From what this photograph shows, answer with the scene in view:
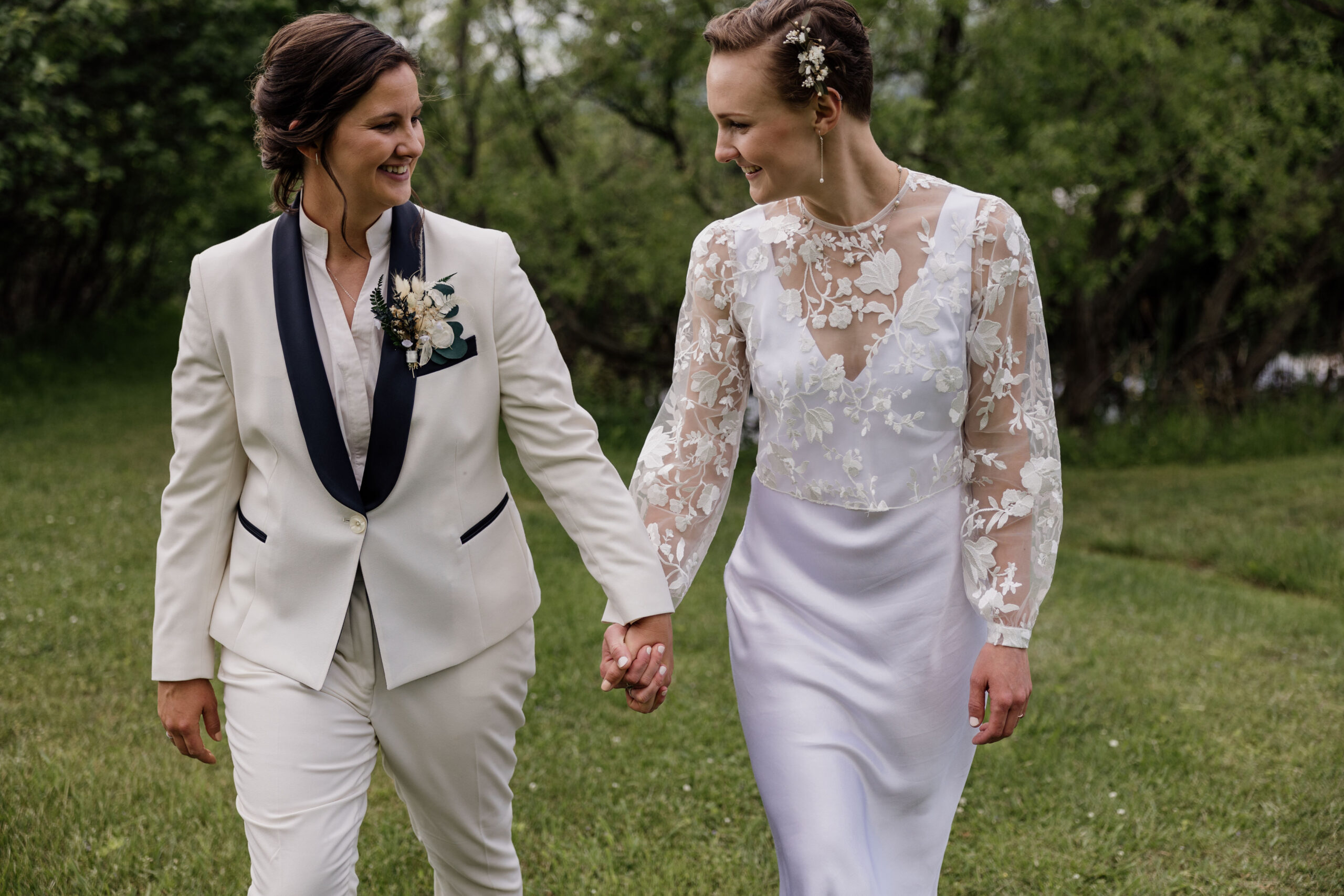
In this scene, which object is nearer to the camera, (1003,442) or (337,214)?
(337,214)

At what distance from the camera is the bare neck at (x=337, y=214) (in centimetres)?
267

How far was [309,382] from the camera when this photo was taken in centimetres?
256

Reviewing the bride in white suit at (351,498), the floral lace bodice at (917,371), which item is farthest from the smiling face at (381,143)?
the floral lace bodice at (917,371)

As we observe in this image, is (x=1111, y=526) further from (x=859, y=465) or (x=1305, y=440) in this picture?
(x=859, y=465)

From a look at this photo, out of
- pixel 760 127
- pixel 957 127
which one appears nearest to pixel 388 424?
pixel 760 127

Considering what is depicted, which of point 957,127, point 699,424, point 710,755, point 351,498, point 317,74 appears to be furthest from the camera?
point 957,127

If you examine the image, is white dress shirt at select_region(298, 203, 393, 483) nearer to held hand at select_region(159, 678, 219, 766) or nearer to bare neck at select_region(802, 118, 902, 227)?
held hand at select_region(159, 678, 219, 766)

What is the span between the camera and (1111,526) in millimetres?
10422

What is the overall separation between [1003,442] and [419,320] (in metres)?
1.36

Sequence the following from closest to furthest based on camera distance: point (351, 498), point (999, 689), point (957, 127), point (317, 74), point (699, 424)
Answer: point (317, 74)
point (351, 498)
point (999, 689)
point (699, 424)
point (957, 127)

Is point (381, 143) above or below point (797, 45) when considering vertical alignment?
below

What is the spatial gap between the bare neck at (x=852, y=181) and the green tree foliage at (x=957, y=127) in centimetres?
809

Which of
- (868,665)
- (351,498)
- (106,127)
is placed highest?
(351,498)

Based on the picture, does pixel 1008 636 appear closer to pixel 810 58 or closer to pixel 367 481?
pixel 810 58
